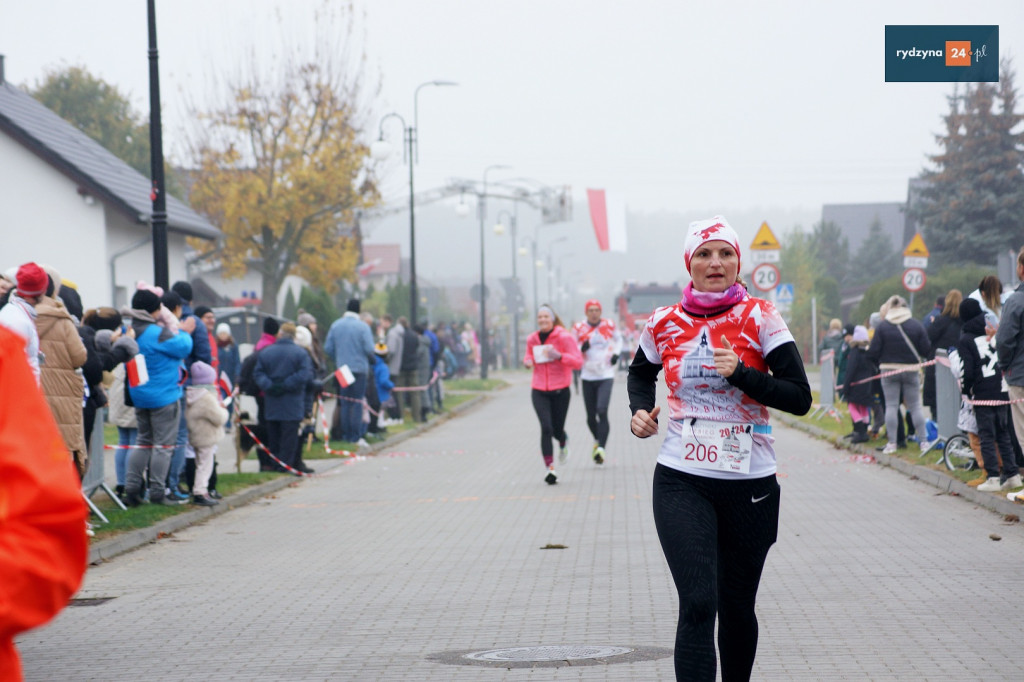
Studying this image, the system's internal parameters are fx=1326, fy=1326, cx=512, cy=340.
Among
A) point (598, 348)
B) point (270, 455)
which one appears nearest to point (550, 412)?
point (598, 348)

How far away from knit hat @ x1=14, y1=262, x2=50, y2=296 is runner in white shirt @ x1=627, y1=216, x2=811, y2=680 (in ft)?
19.2

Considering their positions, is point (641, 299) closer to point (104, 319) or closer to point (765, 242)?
point (765, 242)

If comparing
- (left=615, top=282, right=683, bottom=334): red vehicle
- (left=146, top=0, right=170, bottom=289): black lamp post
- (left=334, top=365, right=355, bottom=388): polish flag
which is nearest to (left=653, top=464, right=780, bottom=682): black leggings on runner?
(left=146, top=0, right=170, bottom=289): black lamp post

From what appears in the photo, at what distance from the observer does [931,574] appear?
849 cm

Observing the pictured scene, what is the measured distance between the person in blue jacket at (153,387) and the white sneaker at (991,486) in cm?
749

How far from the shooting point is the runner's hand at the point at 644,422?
482 centimetres

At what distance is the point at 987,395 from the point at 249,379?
8.62 meters

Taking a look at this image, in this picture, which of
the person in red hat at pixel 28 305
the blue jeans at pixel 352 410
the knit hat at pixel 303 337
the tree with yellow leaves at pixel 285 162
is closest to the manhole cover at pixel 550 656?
the person in red hat at pixel 28 305

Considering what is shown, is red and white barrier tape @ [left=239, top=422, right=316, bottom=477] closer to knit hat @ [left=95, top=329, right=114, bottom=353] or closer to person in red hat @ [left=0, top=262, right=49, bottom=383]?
knit hat @ [left=95, top=329, right=114, bottom=353]

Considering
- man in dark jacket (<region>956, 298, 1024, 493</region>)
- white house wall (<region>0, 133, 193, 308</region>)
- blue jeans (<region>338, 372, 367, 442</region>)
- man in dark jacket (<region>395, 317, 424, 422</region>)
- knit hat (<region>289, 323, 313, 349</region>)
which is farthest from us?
white house wall (<region>0, 133, 193, 308</region>)

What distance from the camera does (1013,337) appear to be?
10.9m

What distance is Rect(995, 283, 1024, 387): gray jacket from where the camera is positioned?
1088 centimetres

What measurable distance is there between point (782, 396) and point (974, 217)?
4447 cm

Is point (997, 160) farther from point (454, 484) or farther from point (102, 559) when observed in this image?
point (102, 559)
